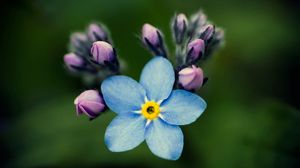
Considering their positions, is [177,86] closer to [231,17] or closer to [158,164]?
[158,164]

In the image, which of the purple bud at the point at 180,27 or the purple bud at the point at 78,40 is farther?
the purple bud at the point at 78,40

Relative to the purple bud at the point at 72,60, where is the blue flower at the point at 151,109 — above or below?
below

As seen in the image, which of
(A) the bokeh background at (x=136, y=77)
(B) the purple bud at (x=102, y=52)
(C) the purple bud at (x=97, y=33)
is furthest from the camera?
(A) the bokeh background at (x=136, y=77)

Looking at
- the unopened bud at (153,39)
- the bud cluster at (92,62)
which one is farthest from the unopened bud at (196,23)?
the bud cluster at (92,62)

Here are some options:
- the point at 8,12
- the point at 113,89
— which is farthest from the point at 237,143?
the point at 8,12

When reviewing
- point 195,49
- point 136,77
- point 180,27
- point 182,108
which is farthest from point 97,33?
point 136,77

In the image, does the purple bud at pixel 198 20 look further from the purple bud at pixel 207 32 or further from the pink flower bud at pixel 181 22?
the purple bud at pixel 207 32
